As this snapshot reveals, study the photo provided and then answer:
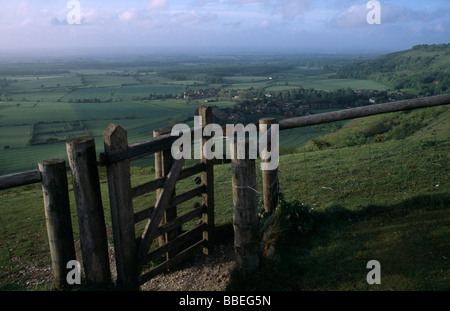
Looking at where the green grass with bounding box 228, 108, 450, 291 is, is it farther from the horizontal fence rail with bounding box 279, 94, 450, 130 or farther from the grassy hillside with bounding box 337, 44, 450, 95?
the grassy hillside with bounding box 337, 44, 450, 95

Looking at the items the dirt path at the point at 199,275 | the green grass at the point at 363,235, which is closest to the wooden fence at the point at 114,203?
the dirt path at the point at 199,275

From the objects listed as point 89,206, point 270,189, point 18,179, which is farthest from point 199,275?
point 18,179

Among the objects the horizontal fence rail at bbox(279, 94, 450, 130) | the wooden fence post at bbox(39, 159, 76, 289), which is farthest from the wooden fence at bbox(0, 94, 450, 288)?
the horizontal fence rail at bbox(279, 94, 450, 130)

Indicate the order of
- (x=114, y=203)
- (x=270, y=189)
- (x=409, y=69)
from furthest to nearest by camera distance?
(x=409, y=69) < (x=270, y=189) < (x=114, y=203)

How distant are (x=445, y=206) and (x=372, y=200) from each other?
102cm

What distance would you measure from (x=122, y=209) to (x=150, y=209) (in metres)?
0.57

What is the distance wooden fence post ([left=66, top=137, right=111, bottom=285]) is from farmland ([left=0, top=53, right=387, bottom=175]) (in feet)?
54.0

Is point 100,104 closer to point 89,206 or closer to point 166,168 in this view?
point 166,168

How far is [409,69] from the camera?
73.1 meters

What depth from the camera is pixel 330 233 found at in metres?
4.89

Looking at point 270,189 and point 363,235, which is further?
point 270,189
